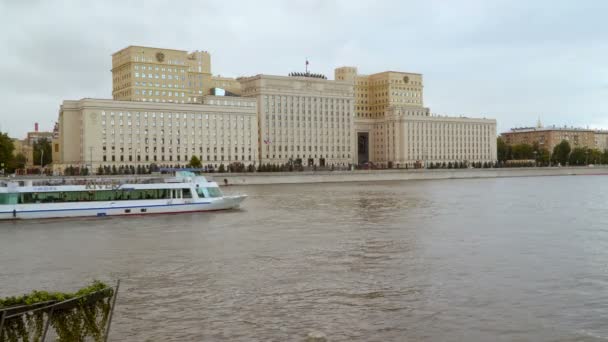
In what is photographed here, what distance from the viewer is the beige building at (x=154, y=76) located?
15300 cm

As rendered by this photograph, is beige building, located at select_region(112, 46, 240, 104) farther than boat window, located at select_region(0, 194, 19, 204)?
Yes

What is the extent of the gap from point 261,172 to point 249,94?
48.0m

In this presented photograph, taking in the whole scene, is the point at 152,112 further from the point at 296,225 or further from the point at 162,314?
the point at 162,314

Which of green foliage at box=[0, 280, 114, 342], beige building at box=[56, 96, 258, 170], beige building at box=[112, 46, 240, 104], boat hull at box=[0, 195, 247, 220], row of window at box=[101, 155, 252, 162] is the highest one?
beige building at box=[112, 46, 240, 104]

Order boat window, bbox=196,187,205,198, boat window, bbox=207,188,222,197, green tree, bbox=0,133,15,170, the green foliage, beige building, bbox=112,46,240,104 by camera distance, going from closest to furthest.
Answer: the green foliage
boat window, bbox=196,187,205,198
boat window, bbox=207,188,222,197
green tree, bbox=0,133,15,170
beige building, bbox=112,46,240,104

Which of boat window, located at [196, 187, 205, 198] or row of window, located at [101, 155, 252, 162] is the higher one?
row of window, located at [101, 155, 252, 162]

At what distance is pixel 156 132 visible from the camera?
146000 millimetres

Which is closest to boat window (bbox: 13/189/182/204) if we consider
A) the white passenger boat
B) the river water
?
the white passenger boat

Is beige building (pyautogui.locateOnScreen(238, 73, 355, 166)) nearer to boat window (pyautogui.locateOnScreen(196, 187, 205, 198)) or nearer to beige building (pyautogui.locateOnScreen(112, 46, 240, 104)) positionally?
beige building (pyautogui.locateOnScreen(112, 46, 240, 104))

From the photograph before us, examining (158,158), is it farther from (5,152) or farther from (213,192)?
(213,192)

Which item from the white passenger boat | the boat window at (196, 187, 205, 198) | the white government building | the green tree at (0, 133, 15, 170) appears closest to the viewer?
the white passenger boat

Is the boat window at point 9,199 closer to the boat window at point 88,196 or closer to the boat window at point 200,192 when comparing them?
the boat window at point 88,196

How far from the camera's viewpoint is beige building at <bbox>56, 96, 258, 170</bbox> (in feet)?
454

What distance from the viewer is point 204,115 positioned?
153 m
